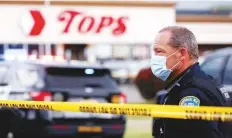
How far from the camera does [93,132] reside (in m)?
9.65

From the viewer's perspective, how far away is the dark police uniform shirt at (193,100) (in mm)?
3299

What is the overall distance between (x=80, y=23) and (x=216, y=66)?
90.1 feet

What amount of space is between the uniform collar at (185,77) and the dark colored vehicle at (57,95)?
19.6ft

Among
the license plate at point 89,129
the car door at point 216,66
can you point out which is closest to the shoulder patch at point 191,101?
the car door at point 216,66

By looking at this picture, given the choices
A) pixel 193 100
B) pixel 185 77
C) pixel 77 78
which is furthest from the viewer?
pixel 77 78

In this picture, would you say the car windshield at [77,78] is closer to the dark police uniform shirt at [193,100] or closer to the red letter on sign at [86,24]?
the dark police uniform shirt at [193,100]

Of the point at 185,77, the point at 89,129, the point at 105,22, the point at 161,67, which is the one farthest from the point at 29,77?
the point at 105,22

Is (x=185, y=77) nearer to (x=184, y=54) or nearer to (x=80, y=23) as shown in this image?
(x=184, y=54)

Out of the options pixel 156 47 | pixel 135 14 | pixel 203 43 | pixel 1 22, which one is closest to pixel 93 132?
pixel 156 47

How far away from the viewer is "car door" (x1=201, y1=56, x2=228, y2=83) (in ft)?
29.5

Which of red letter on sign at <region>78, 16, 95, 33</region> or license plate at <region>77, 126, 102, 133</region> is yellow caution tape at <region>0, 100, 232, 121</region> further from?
red letter on sign at <region>78, 16, 95, 33</region>

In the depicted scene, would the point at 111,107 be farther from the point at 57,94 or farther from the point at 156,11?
the point at 156,11

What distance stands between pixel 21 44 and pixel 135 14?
6721 mm

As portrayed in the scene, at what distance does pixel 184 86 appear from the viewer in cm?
340
